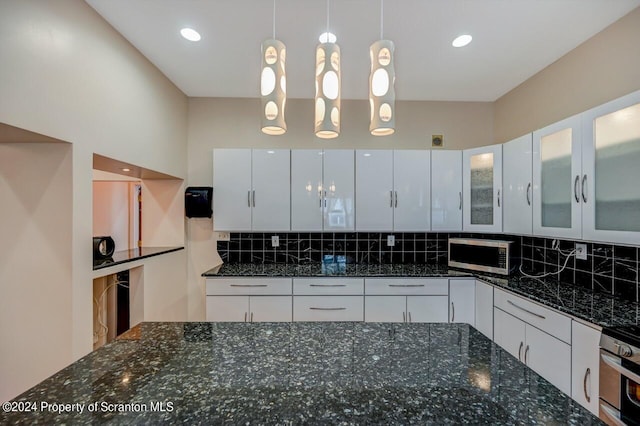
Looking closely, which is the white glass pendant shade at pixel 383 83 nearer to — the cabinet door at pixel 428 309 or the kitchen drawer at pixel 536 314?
the kitchen drawer at pixel 536 314

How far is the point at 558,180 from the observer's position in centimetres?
204

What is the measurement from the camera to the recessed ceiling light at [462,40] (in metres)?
2.08

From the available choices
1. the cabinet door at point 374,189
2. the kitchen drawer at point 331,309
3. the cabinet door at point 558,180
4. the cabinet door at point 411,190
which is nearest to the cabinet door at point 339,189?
the cabinet door at point 374,189

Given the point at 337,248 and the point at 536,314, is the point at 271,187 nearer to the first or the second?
the point at 337,248

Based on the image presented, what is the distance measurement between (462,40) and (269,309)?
8.91 ft

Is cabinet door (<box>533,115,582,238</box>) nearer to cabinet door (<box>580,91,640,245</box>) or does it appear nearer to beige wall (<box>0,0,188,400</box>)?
cabinet door (<box>580,91,640,245</box>)

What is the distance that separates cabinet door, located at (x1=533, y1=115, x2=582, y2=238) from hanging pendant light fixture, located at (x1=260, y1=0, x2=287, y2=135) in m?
1.94

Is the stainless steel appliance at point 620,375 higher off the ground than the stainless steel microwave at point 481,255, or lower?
lower

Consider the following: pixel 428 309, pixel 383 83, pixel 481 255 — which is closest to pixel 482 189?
pixel 481 255

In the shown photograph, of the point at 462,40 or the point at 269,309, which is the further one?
the point at 269,309

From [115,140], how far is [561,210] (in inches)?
126

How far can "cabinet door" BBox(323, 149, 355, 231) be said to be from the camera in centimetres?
296

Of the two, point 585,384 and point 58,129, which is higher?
point 58,129

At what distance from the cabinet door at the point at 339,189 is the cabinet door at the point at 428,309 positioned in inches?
36.4
